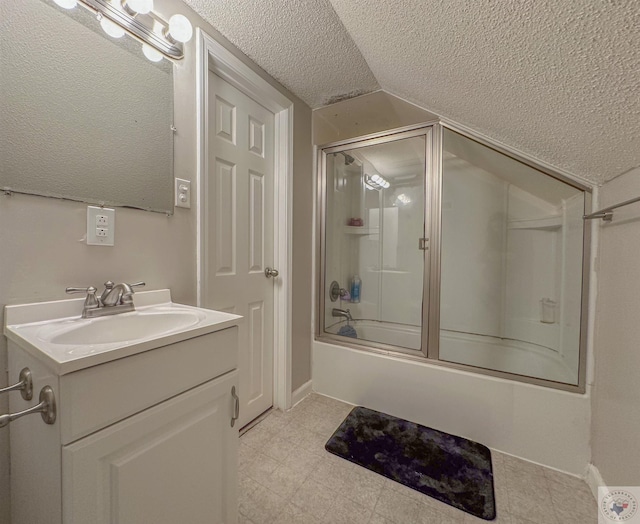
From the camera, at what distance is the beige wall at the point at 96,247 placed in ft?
2.32

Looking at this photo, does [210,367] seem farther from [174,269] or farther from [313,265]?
[313,265]

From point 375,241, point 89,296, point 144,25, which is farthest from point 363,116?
point 89,296

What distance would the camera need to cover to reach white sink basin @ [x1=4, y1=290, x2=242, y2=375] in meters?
0.52

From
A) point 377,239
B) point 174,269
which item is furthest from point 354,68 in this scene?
point 174,269

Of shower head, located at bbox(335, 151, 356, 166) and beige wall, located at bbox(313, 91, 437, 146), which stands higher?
beige wall, located at bbox(313, 91, 437, 146)

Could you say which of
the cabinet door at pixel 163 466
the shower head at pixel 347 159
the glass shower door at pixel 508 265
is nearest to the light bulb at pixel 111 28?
the cabinet door at pixel 163 466

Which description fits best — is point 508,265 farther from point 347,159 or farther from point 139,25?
point 139,25

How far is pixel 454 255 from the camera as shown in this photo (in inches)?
71.7

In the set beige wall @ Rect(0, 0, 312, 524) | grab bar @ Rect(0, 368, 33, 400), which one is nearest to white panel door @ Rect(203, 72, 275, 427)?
beige wall @ Rect(0, 0, 312, 524)

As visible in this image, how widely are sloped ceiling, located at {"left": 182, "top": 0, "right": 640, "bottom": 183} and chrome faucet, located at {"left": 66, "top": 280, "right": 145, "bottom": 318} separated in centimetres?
119

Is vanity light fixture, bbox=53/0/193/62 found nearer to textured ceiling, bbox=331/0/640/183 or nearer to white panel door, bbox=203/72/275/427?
white panel door, bbox=203/72/275/427

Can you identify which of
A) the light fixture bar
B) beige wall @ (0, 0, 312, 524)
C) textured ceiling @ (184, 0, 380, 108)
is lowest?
beige wall @ (0, 0, 312, 524)

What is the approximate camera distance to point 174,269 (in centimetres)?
107

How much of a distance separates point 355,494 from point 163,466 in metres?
0.82
